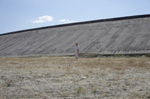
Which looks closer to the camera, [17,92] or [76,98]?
[76,98]

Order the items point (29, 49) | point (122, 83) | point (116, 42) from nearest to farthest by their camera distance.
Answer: point (122, 83) → point (116, 42) → point (29, 49)

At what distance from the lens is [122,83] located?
19.7 feet

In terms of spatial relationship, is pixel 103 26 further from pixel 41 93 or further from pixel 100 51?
pixel 41 93

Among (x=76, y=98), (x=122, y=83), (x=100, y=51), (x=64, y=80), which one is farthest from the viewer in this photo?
(x=100, y=51)

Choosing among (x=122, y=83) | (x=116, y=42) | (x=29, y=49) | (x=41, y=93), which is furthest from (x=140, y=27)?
(x=41, y=93)

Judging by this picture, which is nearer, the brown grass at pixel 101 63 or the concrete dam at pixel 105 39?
the brown grass at pixel 101 63

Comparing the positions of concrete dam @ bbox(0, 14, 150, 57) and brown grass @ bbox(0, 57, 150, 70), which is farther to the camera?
concrete dam @ bbox(0, 14, 150, 57)

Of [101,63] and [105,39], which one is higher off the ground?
[105,39]

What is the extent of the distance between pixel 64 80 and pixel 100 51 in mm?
11519

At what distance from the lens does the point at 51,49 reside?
21766 mm

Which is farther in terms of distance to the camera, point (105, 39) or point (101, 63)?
point (105, 39)

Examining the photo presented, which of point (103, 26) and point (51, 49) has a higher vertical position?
point (103, 26)

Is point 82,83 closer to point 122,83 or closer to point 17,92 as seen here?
point 122,83

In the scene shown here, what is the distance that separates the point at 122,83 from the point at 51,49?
16.3 metres
